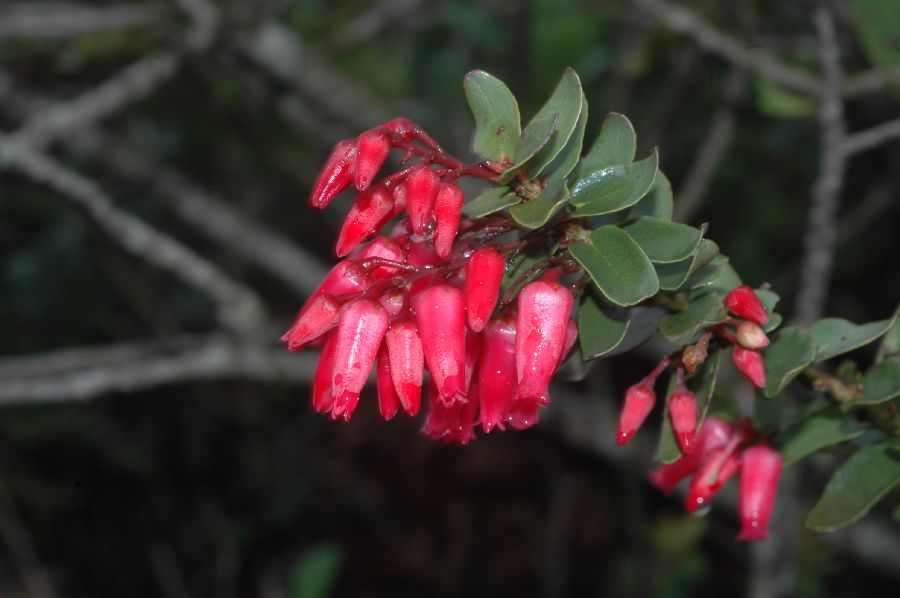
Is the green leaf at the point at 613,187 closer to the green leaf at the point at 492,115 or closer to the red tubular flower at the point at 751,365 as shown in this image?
the green leaf at the point at 492,115

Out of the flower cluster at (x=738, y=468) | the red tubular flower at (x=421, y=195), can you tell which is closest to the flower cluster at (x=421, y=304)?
the red tubular flower at (x=421, y=195)

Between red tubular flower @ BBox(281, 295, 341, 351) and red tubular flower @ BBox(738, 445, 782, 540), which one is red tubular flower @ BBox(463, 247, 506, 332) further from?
red tubular flower @ BBox(738, 445, 782, 540)

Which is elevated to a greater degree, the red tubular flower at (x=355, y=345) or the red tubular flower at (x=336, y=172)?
the red tubular flower at (x=336, y=172)

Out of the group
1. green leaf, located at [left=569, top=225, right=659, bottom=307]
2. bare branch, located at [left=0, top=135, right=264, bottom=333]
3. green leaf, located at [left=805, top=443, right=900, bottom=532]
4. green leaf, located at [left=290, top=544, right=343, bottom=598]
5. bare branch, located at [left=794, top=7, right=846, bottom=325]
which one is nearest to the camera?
green leaf, located at [left=569, top=225, right=659, bottom=307]

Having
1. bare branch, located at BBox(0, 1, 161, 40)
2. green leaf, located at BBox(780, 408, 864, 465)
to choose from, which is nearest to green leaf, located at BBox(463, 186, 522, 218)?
green leaf, located at BBox(780, 408, 864, 465)

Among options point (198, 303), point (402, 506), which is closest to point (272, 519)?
point (402, 506)

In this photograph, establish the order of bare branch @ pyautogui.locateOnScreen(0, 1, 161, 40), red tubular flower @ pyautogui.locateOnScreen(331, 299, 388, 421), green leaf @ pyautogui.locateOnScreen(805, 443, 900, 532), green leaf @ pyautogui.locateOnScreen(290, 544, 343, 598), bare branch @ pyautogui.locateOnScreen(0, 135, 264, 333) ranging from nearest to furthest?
red tubular flower @ pyautogui.locateOnScreen(331, 299, 388, 421) → green leaf @ pyautogui.locateOnScreen(805, 443, 900, 532) → bare branch @ pyautogui.locateOnScreen(0, 135, 264, 333) → bare branch @ pyautogui.locateOnScreen(0, 1, 161, 40) → green leaf @ pyautogui.locateOnScreen(290, 544, 343, 598)

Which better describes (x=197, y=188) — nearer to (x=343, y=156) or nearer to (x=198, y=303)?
(x=198, y=303)
